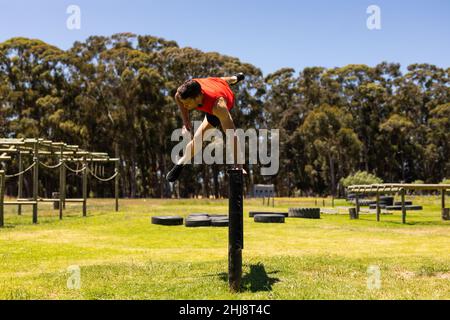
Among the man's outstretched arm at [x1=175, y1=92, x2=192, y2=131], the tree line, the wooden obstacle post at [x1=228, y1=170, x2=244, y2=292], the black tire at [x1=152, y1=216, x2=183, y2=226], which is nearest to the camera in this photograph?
the wooden obstacle post at [x1=228, y1=170, x2=244, y2=292]

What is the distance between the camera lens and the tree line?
48219 mm

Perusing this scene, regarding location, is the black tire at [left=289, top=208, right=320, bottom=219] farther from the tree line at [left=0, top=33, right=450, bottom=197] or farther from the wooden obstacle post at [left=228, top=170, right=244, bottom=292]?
the tree line at [left=0, top=33, right=450, bottom=197]

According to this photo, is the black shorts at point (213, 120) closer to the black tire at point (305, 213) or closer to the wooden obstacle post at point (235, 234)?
the wooden obstacle post at point (235, 234)

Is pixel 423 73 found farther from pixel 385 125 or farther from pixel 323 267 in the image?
pixel 323 267

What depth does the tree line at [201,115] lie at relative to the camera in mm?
48219

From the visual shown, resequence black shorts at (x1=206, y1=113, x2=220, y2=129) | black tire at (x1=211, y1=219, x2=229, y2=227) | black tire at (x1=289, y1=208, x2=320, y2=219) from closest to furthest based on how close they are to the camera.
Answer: black shorts at (x1=206, y1=113, x2=220, y2=129) < black tire at (x1=211, y1=219, x2=229, y2=227) < black tire at (x1=289, y1=208, x2=320, y2=219)

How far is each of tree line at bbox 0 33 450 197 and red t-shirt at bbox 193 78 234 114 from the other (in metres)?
42.9

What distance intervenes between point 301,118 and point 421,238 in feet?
163

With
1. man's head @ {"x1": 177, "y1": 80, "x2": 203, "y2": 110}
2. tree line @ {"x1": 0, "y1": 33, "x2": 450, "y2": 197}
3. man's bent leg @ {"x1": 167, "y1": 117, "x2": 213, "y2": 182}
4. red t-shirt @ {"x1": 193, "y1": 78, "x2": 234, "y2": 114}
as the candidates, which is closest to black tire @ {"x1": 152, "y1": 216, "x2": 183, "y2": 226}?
man's bent leg @ {"x1": 167, "y1": 117, "x2": 213, "y2": 182}

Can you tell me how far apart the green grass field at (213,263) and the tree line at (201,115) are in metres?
37.0

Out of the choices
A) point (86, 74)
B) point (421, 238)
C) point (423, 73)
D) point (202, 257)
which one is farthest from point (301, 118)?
point (202, 257)

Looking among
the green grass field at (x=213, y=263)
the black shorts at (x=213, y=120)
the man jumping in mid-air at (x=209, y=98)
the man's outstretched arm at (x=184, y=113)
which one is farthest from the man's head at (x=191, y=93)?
the green grass field at (x=213, y=263)

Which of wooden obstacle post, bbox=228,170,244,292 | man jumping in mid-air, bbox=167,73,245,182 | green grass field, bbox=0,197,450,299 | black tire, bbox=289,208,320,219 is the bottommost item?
black tire, bbox=289,208,320,219

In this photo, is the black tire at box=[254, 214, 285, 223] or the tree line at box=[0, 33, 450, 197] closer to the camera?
the black tire at box=[254, 214, 285, 223]
